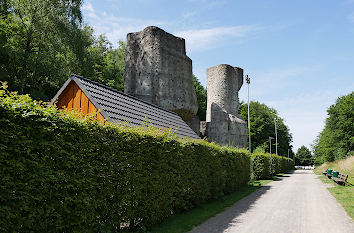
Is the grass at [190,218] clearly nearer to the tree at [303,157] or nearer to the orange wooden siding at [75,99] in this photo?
the orange wooden siding at [75,99]

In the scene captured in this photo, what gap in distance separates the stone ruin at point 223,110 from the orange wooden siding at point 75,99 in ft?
65.5

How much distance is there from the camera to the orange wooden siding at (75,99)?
31.0 ft

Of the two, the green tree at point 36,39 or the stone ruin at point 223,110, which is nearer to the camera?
the green tree at point 36,39

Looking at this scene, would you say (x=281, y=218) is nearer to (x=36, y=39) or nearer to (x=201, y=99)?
(x=36, y=39)

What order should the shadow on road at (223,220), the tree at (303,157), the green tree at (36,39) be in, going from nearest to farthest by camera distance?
the shadow on road at (223,220) < the green tree at (36,39) < the tree at (303,157)

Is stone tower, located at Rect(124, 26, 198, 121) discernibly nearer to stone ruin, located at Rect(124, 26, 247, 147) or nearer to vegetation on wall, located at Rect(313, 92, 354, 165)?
stone ruin, located at Rect(124, 26, 247, 147)

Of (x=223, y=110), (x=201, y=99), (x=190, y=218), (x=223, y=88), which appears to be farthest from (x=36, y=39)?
(x=201, y=99)

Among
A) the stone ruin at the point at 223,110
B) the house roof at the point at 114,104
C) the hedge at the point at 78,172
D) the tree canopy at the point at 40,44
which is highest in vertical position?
the tree canopy at the point at 40,44

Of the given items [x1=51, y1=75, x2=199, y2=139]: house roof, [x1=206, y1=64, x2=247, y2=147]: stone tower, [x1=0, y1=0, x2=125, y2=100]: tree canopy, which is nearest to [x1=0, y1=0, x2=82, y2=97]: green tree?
[x1=0, y1=0, x2=125, y2=100]: tree canopy

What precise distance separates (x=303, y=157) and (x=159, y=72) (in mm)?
117021

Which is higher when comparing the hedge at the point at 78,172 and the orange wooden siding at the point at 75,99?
the orange wooden siding at the point at 75,99

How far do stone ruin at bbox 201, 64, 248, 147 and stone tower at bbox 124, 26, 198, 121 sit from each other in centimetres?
711

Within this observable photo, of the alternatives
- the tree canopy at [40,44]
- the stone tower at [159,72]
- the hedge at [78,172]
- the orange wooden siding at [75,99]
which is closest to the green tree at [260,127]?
the stone tower at [159,72]

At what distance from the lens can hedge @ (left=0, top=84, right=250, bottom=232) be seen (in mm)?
3564
